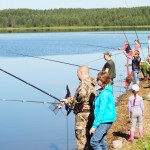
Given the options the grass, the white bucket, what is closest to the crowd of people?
the grass

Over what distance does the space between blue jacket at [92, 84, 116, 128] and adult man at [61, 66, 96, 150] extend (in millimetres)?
214

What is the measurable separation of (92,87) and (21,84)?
14.3 metres

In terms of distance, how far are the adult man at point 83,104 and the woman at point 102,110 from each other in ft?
0.72

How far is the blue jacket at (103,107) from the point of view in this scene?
6.79 meters

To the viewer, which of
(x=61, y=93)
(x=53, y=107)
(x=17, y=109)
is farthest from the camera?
(x=61, y=93)

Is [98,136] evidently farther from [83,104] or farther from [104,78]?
[104,78]

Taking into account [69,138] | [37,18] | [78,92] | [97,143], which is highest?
[37,18]

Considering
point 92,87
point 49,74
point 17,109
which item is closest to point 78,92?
point 92,87

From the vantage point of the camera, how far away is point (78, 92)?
22.9ft

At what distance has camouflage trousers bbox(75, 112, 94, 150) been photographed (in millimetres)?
7172

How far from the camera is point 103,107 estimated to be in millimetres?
6793

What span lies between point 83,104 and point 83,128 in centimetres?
41

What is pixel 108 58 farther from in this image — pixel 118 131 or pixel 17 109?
pixel 17 109

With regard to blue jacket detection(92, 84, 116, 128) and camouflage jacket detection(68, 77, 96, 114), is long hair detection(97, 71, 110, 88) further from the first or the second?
camouflage jacket detection(68, 77, 96, 114)
